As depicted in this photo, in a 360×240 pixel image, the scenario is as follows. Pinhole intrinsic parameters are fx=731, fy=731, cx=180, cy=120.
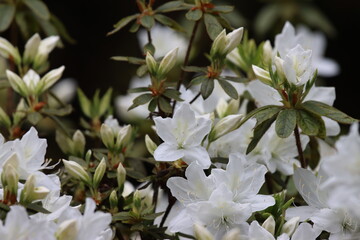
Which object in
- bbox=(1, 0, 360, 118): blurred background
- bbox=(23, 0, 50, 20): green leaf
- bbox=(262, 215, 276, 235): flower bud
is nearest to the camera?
bbox=(262, 215, 276, 235): flower bud

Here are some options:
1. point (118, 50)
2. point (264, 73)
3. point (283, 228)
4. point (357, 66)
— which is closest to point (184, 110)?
point (264, 73)

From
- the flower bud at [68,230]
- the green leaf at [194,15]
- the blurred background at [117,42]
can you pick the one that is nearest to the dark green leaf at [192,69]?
the green leaf at [194,15]

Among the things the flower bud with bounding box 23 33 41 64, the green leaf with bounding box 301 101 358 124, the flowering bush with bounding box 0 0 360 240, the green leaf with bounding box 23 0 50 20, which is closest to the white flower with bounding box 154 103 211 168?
the flowering bush with bounding box 0 0 360 240

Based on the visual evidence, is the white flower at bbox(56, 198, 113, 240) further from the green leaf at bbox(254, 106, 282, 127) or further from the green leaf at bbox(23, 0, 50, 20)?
the green leaf at bbox(23, 0, 50, 20)

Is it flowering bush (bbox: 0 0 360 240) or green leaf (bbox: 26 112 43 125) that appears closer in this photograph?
flowering bush (bbox: 0 0 360 240)

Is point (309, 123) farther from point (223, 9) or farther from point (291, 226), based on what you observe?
point (223, 9)

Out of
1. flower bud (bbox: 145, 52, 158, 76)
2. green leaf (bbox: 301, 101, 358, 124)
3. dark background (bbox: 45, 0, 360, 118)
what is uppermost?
flower bud (bbox: 145, 52, 158, 76)

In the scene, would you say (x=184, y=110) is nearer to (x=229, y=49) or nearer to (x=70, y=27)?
(x=229, y=49)
